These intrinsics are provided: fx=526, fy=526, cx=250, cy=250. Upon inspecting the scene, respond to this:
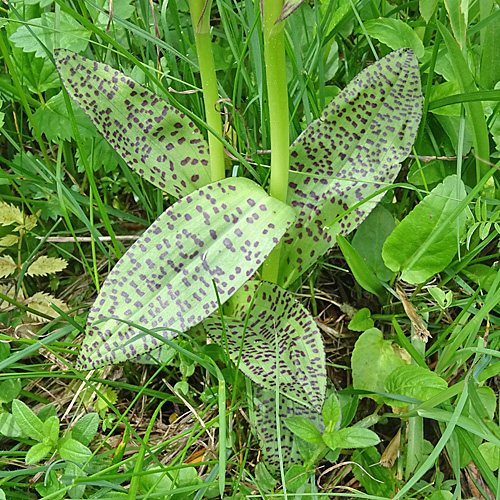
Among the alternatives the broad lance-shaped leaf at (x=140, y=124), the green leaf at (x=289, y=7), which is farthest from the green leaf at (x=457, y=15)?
the broad lance-shaped leaf at (x=140, y=124)

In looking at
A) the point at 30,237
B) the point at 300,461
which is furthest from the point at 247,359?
the point at 30,237

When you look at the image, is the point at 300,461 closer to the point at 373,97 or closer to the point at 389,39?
the point at 373,97

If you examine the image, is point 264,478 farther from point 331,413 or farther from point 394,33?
point 394,33

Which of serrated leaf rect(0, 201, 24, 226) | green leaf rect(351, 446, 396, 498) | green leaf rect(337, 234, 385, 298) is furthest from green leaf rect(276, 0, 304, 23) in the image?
serrated leaf rect(0, 201, 24, 226)

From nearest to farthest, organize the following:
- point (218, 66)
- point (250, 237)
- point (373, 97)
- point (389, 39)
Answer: point (250, 237) < point (373, 97) < point (389, 39) < point (218, 66)

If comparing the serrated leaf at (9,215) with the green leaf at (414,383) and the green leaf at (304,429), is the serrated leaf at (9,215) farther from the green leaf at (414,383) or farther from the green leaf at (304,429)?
the green leaf at (414,383)

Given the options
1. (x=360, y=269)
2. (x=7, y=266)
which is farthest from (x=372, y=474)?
(x=7, y=266)
